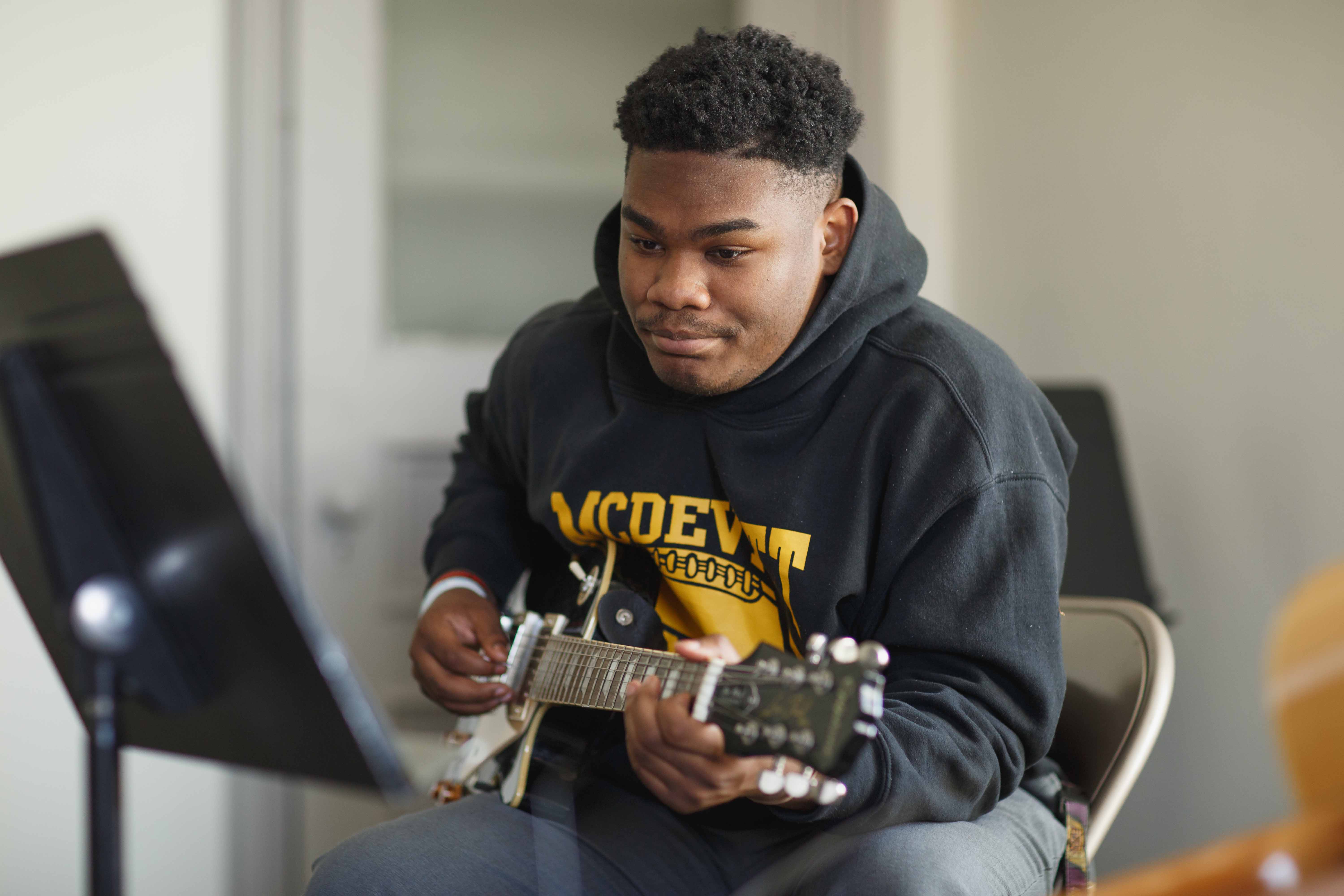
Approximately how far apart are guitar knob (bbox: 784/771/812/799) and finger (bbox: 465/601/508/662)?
0.52 metres

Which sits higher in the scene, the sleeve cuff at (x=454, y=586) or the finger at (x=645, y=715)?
the finger at (x=645, y=715)

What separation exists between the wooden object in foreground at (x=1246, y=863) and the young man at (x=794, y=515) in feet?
1.44

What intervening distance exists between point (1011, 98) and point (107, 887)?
2.02m

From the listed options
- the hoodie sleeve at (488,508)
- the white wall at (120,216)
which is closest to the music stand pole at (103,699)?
the hoodie sleeve at (488,508)

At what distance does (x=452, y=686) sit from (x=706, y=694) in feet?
1.65

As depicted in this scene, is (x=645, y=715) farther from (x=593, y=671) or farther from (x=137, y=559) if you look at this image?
(x=137, y=559)

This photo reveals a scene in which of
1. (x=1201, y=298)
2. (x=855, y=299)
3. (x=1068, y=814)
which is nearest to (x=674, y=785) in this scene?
(x=1068, y=814)

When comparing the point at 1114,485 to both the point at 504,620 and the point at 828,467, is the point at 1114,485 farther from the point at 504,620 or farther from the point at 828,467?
the point at 504,620

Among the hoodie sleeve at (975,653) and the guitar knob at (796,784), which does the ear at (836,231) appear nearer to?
the hoodie sleeve at (975,653)

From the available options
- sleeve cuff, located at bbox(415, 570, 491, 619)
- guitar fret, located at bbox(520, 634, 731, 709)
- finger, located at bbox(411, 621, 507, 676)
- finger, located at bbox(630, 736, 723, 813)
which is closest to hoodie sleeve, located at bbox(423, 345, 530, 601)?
sleeve cuff, located at bbox(415, 570, 491, 619)

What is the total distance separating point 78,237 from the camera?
2.31ft

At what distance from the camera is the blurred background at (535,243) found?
1.63 meters

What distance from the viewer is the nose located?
40.8 inches

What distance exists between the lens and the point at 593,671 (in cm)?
107
